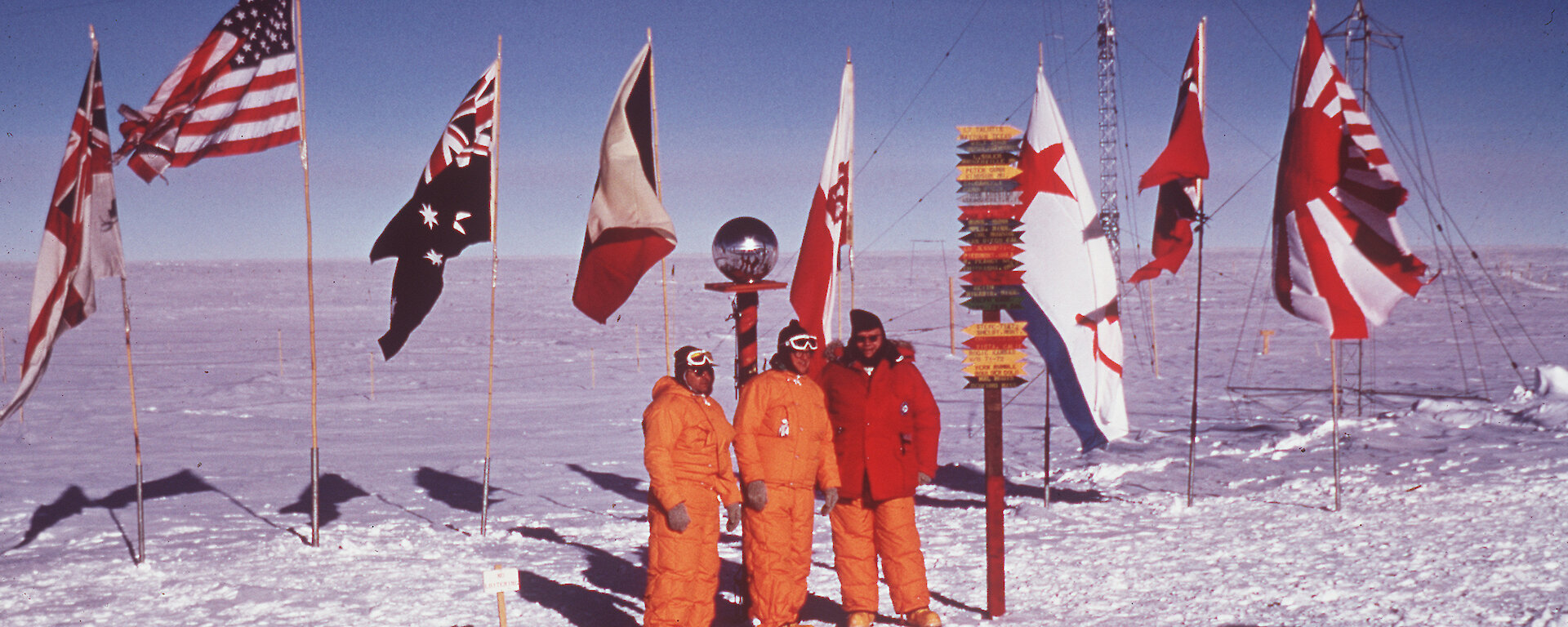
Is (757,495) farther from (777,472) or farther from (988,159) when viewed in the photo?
(988,159)

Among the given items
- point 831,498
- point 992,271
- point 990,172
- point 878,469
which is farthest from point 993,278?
point 831,498

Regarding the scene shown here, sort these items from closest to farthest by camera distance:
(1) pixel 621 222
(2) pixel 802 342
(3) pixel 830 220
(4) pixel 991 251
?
1. (2) pixel 802 342
2. (4) pixel 991 251
3. (1) pixel 621 222
4. (3) pixel 830 220

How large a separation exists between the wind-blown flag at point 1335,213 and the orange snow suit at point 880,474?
3.07 m

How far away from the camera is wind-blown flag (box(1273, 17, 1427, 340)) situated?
6762 mm

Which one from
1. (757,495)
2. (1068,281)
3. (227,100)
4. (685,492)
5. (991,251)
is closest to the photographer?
(685,492)

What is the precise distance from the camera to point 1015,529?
7.94 meters

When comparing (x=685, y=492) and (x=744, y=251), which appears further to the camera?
(x=744, y=251)

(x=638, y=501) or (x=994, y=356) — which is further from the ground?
(x=994, y=356)

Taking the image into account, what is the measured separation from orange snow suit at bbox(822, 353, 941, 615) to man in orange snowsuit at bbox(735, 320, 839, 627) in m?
0.22

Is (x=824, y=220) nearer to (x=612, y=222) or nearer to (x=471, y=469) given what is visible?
(x=612, y=222)

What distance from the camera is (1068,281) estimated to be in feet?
24.9

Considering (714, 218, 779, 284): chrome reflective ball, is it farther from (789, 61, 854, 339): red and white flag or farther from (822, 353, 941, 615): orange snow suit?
(789, 61, 854, 339): red and white flag

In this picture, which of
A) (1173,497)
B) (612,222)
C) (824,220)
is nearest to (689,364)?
(612,222)

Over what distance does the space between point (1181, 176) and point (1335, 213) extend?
103cm
